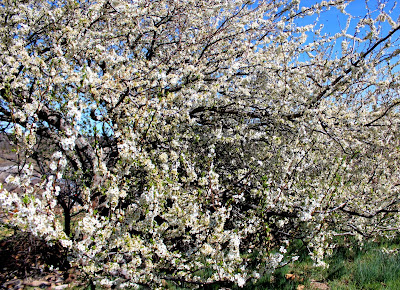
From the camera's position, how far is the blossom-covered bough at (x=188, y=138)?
9.36 feet

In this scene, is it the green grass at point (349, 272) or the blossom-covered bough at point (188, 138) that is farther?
the green grass at point (349, 272)

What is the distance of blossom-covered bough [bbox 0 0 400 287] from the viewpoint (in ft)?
9.36

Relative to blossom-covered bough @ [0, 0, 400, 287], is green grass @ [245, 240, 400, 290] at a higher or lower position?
lower

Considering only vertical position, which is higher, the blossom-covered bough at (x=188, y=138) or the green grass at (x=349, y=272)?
the blossom-covered bough at (x=188, y=138)

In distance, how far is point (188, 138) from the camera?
438 cm

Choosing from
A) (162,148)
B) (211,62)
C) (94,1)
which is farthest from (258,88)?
(94,1)

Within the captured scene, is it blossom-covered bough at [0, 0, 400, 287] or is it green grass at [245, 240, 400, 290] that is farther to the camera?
green grass at [245, 240, 400, 290]

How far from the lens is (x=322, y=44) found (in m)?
5.39

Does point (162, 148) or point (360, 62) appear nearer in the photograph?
point (360, 62)

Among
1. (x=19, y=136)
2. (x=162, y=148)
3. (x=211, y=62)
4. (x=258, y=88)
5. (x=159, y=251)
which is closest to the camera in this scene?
(x=19, y=136)

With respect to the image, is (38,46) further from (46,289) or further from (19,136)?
(46,289)

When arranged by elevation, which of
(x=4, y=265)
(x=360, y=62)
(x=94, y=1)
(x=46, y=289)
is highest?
(x=94, y=1)

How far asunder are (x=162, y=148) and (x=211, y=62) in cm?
250

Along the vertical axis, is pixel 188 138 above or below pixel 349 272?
above
